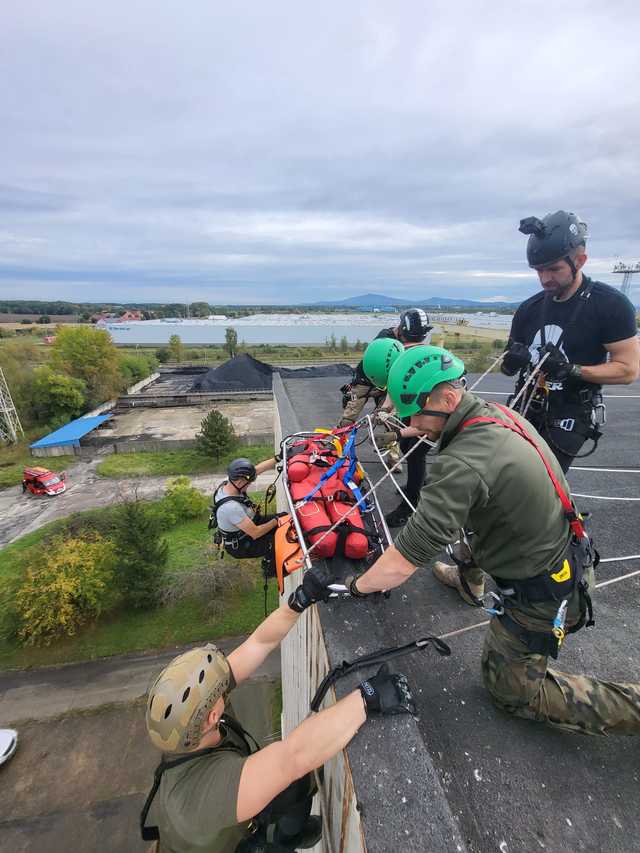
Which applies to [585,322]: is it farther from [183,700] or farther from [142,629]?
[142,629]

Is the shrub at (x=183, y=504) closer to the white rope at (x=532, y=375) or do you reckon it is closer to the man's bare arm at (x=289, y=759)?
the white rope at (x=532, y=375)

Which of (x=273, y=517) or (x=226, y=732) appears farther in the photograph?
(x=273, y=517)

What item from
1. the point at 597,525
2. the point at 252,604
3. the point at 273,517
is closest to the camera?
the point at 597,525

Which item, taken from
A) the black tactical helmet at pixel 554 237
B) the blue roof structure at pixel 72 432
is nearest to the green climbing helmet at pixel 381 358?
the black tactical helmet at pixel 554 237

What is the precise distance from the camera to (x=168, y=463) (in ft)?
84.0

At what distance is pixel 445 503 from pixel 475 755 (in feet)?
4.77

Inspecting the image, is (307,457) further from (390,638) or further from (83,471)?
(83,471)

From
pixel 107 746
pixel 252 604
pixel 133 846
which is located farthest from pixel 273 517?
pixel 252 604

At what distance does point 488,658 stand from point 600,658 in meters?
1.12

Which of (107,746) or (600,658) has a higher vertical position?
(600,658)

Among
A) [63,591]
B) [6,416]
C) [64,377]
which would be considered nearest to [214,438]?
[63,591]

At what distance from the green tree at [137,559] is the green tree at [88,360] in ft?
94.9

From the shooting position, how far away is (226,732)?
7.39ft

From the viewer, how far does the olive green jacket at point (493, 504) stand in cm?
200
